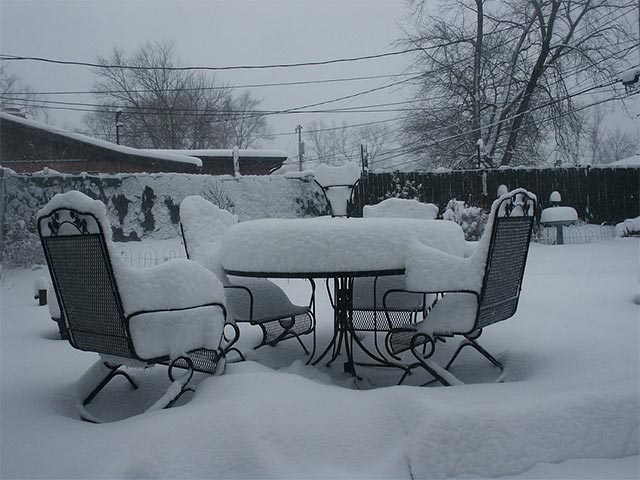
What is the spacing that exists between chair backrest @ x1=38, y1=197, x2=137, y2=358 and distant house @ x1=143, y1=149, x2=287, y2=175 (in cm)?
1450

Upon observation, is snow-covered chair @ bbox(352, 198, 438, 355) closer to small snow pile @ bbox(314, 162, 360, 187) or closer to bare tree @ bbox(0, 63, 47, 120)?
small snow pile @ bbox(314, 162, 360, 187)

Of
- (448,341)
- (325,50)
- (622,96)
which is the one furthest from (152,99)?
(448,341)

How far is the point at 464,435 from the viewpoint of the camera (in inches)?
56.7

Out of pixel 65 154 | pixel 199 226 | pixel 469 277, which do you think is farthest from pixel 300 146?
pixel 469 277

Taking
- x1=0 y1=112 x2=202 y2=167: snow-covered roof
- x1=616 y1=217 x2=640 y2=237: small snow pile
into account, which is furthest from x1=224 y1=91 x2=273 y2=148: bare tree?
x1=616 y1=217 x2=640 y2=237: small snow pile

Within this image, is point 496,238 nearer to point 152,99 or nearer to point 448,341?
point 448,341

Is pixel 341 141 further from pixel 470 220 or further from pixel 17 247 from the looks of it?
pixel 17 247

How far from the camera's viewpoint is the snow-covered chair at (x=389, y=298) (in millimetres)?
2773

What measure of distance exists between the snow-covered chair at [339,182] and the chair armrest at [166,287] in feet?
3.93

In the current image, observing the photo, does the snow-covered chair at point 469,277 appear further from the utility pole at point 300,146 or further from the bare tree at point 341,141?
the utility pole at point 300,146

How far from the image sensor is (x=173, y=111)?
23734 millimetres

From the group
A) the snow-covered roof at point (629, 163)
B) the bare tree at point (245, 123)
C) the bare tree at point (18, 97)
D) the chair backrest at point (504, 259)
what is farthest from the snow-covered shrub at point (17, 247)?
the bare tree at point (245, 123)

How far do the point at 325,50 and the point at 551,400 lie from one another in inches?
608

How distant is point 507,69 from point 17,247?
13794 millimetres
